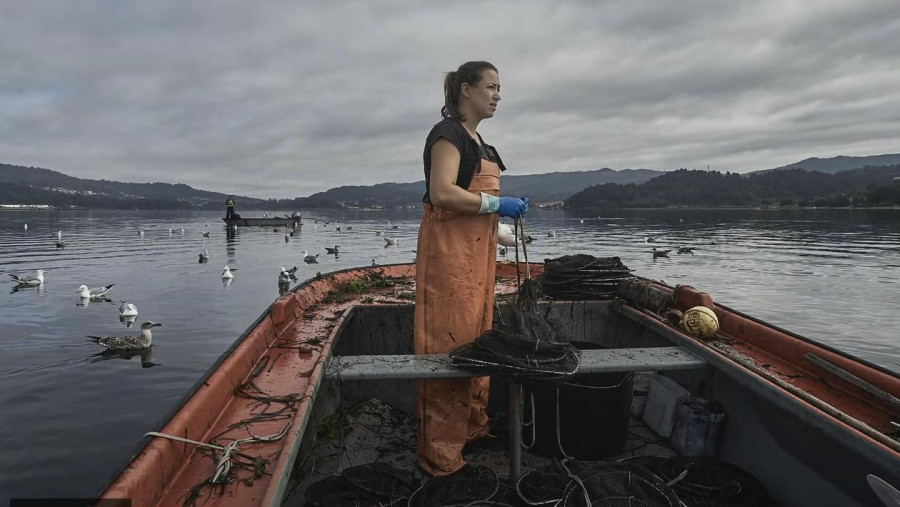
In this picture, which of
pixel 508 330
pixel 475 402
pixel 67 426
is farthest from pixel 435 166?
pixel 67 426

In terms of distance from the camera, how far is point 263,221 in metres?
60.6

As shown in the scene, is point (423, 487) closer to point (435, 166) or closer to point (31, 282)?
point (435, 166)

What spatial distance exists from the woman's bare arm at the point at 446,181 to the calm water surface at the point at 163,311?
6.87 feet

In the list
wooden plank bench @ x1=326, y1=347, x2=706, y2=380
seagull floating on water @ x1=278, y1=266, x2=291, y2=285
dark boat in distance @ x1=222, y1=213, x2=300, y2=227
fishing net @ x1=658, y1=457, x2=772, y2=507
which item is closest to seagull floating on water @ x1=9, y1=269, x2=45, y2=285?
seagull floating on water @ x1=278, y1=266, x2=291, y2=285

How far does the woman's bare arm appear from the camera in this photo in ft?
10.2

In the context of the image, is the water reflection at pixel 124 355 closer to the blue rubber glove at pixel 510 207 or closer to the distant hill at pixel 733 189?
the blue rubber glove at pixel 510 207

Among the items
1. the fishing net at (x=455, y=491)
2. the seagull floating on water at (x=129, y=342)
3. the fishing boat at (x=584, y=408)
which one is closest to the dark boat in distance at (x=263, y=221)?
the seagull floating on water at (x=129, y=342)

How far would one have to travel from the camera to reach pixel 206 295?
1888cm

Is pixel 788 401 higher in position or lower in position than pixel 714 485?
higher

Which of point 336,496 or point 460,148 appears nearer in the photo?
point 336,496

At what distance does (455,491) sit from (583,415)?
1.68 meters

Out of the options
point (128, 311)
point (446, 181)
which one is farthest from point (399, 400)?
point (128, 311)

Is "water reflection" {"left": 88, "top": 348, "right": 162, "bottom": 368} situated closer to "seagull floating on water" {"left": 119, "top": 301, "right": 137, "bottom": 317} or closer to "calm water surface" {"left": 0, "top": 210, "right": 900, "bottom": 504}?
"calm water surface" {"left": 0, "top": 210, "right": 900, "bottom": 504}

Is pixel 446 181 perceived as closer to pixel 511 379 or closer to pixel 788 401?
pixel 511 379
